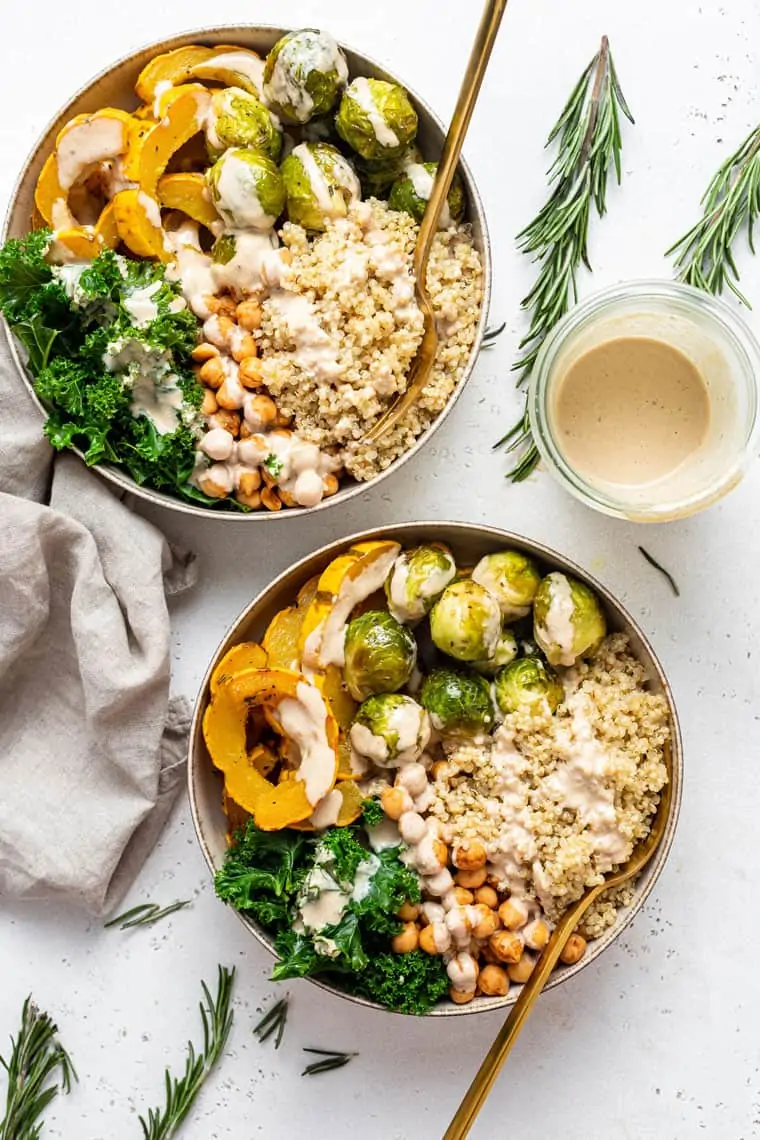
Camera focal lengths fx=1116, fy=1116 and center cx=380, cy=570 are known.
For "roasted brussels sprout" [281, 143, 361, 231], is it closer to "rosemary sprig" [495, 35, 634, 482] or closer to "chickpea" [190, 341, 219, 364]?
"chickpea" [190, 341, 219, 364]

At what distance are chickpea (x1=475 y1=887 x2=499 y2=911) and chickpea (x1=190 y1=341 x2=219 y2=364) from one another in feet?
3.98

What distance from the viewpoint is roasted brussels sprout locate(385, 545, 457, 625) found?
230cm

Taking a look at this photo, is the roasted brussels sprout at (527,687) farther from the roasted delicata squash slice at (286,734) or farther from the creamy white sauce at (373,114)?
the creamy white sauce at (373,114)

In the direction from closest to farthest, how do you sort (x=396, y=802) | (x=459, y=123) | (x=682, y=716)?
(x=459, y=123) < (x=396, y=802) < (x=682, y=716)

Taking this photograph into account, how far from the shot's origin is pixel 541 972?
2158 millimetres

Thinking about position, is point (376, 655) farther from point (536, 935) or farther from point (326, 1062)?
point (326, 1062)

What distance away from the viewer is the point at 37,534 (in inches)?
91.1

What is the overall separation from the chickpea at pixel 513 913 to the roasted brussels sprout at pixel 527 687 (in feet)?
1.25

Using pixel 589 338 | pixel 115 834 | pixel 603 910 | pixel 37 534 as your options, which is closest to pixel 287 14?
pixel 589 338

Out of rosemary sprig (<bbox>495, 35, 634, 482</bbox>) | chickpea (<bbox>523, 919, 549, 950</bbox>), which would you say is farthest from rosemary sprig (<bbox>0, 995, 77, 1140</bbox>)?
rosemary sprig (<bbox>495, 35, 634, 482</bbox>)

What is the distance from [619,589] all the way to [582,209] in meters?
0.85

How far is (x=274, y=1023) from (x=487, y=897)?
65 cm

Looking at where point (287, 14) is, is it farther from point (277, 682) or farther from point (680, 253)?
point (277, 682)

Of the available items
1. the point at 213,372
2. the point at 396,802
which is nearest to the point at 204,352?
the point at 213,372
